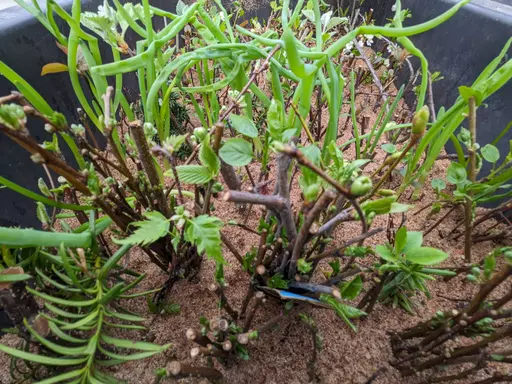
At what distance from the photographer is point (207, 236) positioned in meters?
0.34

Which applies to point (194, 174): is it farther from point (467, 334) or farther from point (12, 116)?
point (467, 334)

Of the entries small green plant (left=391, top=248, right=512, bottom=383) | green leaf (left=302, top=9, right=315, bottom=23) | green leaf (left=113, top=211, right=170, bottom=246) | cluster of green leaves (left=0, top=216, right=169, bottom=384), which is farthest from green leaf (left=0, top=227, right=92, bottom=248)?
green leaf (left=302, top=9, right=315, bottom=23)

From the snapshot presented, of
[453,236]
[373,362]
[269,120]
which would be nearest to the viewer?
[269,120]

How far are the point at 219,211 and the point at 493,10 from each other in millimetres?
823

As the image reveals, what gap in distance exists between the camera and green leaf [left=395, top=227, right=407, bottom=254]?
0.37 m

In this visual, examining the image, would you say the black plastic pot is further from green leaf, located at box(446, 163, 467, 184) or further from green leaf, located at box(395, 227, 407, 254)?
green leaf, located at box(395, 227, 407, 254)

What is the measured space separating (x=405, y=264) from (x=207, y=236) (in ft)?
0.92

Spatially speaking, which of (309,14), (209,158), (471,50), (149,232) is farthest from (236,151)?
(471,50)

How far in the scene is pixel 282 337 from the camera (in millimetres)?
513

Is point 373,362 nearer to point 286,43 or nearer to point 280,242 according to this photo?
point 280,242

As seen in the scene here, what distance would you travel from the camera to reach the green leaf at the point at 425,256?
36cm

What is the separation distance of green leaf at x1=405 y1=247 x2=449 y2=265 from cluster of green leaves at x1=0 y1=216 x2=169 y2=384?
12.5 inches

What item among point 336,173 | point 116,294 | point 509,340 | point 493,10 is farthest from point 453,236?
point 116,294

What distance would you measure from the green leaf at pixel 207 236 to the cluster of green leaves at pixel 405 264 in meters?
0.20
